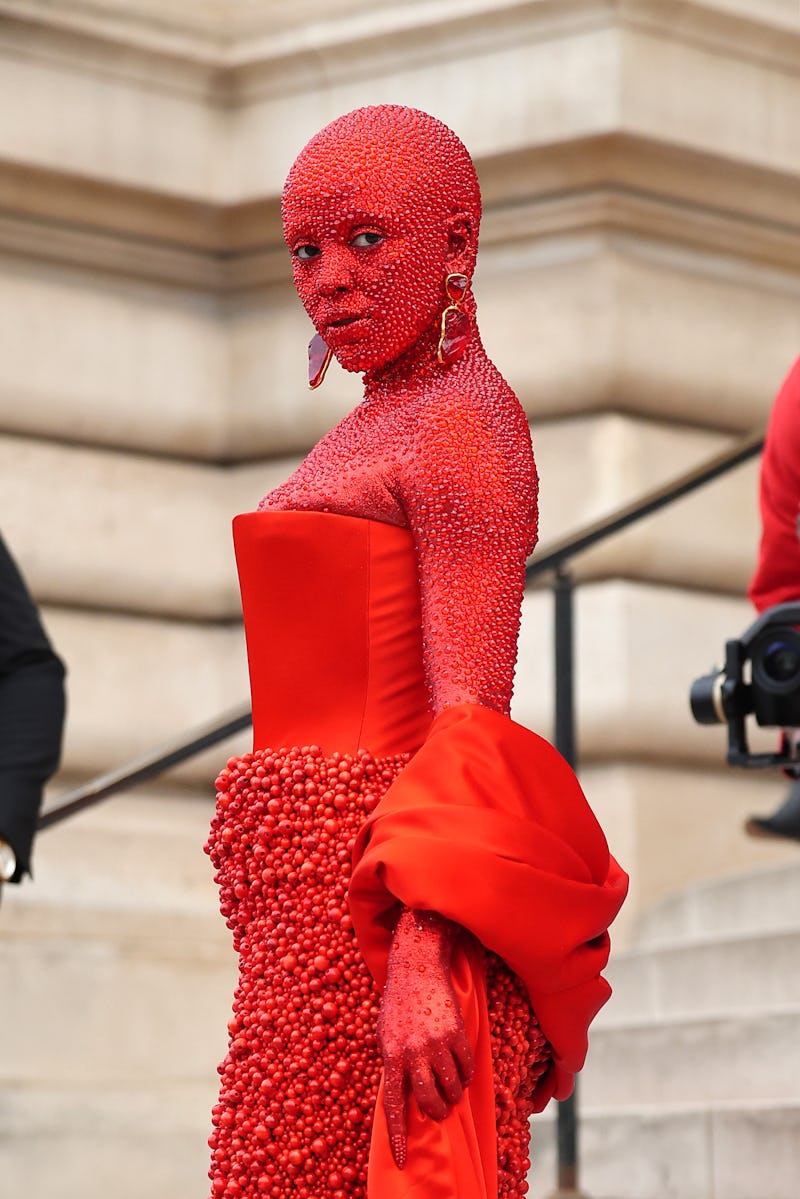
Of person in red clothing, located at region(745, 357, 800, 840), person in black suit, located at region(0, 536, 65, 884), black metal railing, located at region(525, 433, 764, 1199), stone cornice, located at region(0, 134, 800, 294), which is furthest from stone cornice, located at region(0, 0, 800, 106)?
person in black suit, located at region(0, 536, 65, 884)

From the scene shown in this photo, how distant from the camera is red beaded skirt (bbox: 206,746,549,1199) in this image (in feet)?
8.04

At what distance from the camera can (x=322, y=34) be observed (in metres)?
6.87

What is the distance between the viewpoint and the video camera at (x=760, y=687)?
382 centimetres

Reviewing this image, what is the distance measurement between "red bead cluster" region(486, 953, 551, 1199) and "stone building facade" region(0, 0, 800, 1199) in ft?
11.7

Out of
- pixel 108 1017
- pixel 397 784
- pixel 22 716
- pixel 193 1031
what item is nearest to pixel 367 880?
pixel 397 784

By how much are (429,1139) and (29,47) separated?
4.92 metres

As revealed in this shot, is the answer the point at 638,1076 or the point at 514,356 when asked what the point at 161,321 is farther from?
the point at 638,1076

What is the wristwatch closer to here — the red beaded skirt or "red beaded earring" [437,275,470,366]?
the red beaded skirt

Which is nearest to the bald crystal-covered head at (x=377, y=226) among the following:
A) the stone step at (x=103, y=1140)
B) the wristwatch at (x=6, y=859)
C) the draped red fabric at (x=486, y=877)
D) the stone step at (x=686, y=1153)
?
the draped red fabric at (x=486, y=877)

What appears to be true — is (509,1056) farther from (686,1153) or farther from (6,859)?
(686,1153)

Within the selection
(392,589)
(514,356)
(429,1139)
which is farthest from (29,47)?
(429,1139)

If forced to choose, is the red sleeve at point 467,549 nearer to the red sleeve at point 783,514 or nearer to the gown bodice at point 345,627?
the gown bodice at point 345,627

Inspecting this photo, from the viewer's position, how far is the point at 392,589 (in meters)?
2.58

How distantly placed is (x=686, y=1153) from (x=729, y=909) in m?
1.19
